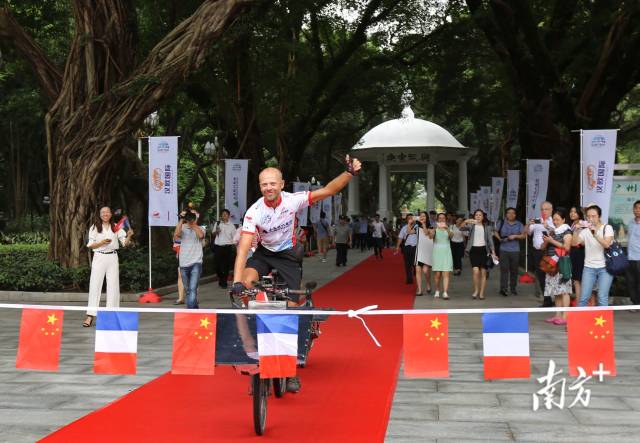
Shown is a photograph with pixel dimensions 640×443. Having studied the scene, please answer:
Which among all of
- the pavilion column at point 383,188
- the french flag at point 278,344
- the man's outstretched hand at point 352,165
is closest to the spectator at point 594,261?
the man's outstretched hand at point 352,165

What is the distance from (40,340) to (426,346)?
267 centimetres

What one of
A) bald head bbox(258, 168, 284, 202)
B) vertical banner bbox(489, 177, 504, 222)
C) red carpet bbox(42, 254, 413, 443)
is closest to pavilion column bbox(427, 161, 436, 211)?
vertical banner bbox(489, 177, 504, 222)

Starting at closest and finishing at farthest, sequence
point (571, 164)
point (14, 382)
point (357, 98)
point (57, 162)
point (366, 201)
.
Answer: point (14, 382), point (57, 162), point (571, 164), point (357, 98), point (366, 201)

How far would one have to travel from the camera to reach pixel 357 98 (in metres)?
31.9

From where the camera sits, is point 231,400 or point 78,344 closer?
point 231,400

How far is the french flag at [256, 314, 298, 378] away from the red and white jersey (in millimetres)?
1305

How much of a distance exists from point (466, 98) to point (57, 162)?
21580 mm

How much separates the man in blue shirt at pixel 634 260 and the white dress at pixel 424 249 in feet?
13.7

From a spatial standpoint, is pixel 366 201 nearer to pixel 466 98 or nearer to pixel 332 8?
pixel 466 98

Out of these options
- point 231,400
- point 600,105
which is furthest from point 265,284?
point 600,105

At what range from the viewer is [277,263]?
6980 mm

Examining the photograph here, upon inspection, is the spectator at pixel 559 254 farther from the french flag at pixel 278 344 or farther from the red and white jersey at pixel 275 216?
the french flag at pixel 278 344

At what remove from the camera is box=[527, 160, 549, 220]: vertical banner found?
1961cm

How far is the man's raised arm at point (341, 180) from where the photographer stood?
229 inches
